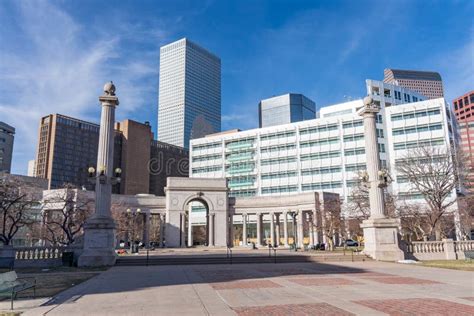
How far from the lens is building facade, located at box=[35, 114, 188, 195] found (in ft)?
542

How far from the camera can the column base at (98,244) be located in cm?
2508

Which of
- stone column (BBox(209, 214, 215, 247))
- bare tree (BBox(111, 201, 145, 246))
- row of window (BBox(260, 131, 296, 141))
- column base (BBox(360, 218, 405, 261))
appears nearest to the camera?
column base (BBox(360, 218, 405, 261))

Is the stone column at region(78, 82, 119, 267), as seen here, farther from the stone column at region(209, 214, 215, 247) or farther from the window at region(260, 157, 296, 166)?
the window at region(260, 157, 296, 166)

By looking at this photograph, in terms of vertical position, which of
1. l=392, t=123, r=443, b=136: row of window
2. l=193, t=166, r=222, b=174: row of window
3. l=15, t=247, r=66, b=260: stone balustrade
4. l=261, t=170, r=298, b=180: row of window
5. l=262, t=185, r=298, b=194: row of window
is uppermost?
l=392, t=123, r=443, b=136: row of window

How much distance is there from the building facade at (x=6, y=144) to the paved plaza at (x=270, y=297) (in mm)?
158309

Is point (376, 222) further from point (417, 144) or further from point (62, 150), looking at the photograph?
point (62, 150)

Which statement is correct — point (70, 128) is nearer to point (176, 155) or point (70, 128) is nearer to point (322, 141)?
point (176, 155)

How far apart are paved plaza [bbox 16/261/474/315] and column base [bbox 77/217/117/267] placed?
8.67 metres

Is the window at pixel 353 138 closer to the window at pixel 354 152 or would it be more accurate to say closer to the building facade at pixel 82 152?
the window at pixel 354 152

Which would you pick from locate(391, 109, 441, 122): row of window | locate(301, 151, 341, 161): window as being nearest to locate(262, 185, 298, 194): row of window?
locate(301, 151, 341, 161): window

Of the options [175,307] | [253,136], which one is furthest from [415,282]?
[253,136]

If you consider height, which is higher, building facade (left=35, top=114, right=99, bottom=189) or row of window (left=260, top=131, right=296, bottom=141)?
building facade (left=35, top=114, right=99, bottom=189)

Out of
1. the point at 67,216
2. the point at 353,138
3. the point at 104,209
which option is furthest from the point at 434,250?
the point at 353,138

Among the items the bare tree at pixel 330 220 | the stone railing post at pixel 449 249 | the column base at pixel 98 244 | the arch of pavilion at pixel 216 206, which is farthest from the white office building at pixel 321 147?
the column base at pixel 98 244
